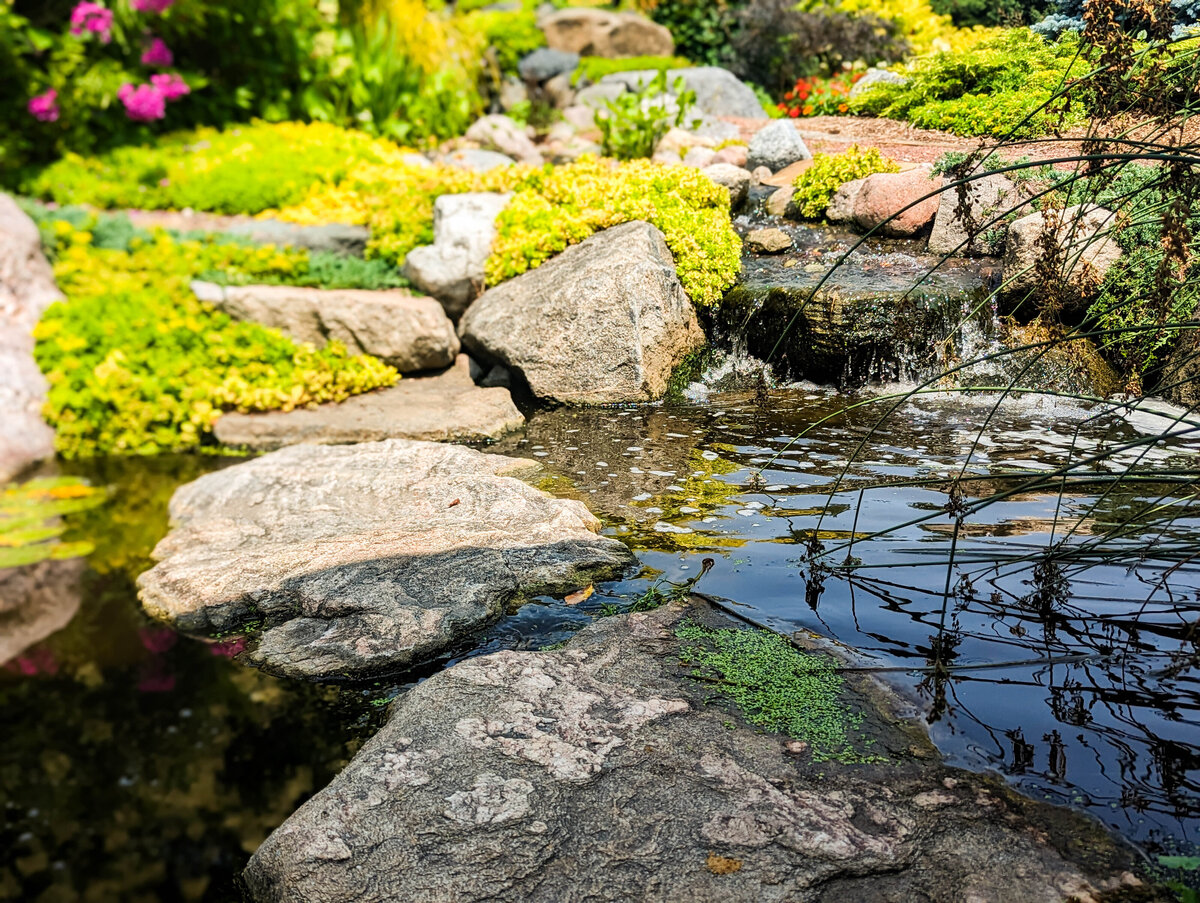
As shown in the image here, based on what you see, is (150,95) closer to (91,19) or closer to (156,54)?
(156,54)

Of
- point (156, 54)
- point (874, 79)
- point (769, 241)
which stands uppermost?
point (156, 54)

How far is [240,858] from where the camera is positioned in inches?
97.6

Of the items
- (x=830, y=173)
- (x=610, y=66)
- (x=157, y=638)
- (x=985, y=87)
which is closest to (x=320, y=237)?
(x=830, y=173)

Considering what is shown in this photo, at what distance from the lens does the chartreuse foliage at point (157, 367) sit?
6.26 meters

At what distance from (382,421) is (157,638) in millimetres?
2710

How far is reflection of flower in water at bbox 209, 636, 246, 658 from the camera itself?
3447 mm

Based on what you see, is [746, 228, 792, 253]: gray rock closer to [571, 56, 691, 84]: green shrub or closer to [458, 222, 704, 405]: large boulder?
[458, 222, 704, 405]: large boulder

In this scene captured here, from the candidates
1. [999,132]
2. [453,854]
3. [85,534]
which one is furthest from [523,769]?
[999,132]

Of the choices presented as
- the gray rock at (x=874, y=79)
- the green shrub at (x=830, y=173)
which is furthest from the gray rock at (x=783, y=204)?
the gray rock at (x=874, y=79)

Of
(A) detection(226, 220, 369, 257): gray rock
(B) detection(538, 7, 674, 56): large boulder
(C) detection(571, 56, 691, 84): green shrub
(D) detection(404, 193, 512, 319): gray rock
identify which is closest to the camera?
(D) detection(404, 193, 512, 319): gray rock

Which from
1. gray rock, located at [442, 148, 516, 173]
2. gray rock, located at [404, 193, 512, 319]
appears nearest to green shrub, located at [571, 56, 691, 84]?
gray rock, located at [442, 148, 516, 173]

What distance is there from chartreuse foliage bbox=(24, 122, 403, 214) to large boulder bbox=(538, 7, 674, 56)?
5.39 meters

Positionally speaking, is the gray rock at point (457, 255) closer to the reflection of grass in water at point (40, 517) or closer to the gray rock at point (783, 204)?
the gray rock at point (783, 204)

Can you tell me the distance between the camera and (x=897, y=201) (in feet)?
21.2
